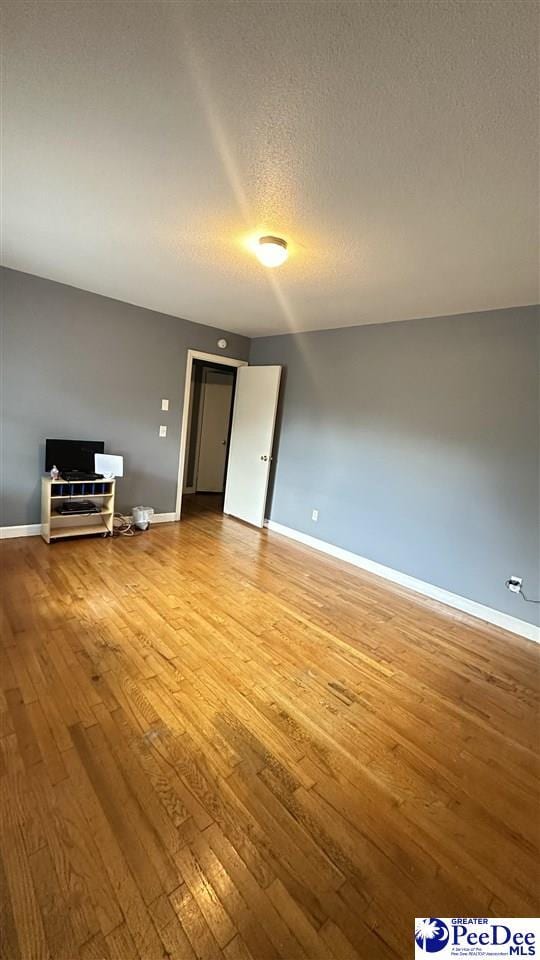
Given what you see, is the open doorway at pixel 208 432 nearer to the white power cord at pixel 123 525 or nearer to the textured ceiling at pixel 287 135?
the white power cord at pixel 123 525

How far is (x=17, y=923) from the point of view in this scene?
99 cm

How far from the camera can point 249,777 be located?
146 cm

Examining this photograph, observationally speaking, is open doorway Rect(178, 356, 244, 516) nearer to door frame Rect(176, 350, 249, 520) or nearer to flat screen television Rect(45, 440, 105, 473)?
door frame Rect(176, 350, 249, 520)

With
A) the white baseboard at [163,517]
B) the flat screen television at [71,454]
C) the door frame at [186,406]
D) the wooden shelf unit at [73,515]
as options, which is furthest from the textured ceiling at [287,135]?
the white baseboard at [163,517]

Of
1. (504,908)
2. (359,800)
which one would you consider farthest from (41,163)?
(504,908)

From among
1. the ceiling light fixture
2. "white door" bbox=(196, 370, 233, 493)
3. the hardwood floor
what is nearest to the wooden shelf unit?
the hardwood floor

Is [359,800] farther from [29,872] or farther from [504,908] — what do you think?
[29,872]

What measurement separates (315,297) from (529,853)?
3403 mm

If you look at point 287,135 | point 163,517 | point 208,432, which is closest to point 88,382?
point 163,517

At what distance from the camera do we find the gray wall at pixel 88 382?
3.41 m

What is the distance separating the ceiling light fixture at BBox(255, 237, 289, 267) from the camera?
2.17 meters

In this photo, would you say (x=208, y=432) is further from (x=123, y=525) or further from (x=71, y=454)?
(x=71, y=454)

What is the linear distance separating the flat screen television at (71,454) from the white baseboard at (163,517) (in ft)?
3.30

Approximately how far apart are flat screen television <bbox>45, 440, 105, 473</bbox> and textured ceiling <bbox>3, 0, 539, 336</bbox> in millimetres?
1661
